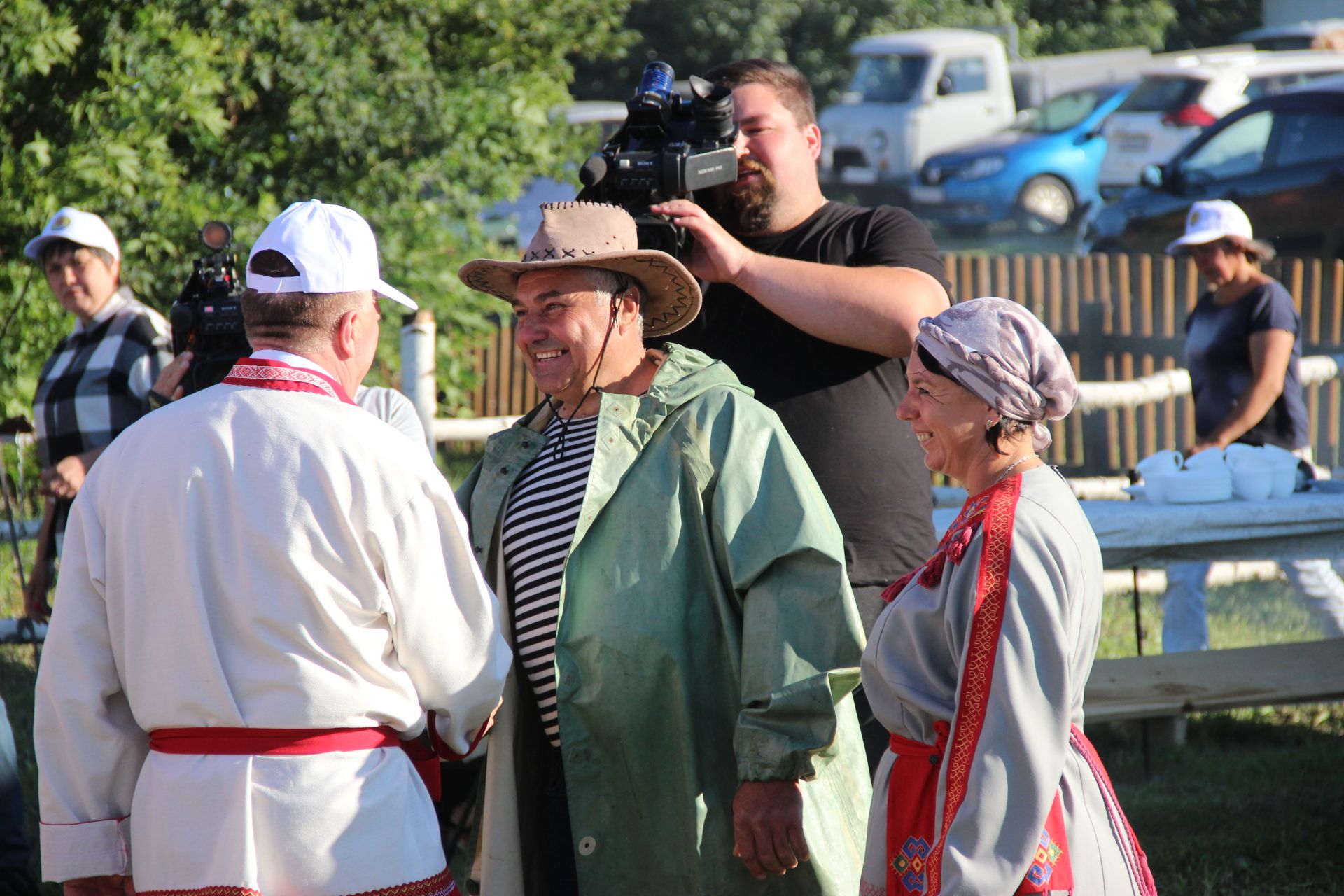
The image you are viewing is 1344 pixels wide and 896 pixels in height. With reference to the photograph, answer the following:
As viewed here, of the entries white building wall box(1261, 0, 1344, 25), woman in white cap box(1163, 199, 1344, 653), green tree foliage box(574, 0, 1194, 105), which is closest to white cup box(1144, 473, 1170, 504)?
woman in white cap box(1163, 199, 1344, 653)

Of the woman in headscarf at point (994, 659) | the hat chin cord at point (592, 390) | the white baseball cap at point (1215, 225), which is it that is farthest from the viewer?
the white baseball cap at point (1215, 225)

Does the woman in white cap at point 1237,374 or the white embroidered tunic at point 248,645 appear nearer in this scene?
the white embroidered tunic at point 248,645

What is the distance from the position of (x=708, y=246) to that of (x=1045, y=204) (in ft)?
48.6

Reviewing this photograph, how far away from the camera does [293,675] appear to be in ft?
6.82

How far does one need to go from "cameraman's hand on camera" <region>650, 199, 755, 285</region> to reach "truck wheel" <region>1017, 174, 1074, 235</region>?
14.5 m

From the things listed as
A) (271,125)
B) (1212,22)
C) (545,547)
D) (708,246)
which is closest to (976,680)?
(545,547)

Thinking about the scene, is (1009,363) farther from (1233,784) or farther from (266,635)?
(1233,784)

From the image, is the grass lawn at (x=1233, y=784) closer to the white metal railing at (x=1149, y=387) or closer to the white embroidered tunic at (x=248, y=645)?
the white metal railing at (x=1149, y=387)

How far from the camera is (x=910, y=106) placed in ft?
60.9

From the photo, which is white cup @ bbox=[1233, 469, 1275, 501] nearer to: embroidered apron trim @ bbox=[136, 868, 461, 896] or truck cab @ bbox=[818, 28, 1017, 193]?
embroidered apron trim @ bbox=[136, 868, 461, 896]

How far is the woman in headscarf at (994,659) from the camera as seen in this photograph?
2.03 metres

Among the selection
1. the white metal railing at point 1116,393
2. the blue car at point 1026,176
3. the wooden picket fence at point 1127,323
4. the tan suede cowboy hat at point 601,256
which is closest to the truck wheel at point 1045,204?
the blue car at point 1026,176

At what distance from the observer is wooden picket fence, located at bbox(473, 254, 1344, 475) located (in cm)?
995

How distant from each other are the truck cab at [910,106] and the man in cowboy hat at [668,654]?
53.7 feet
